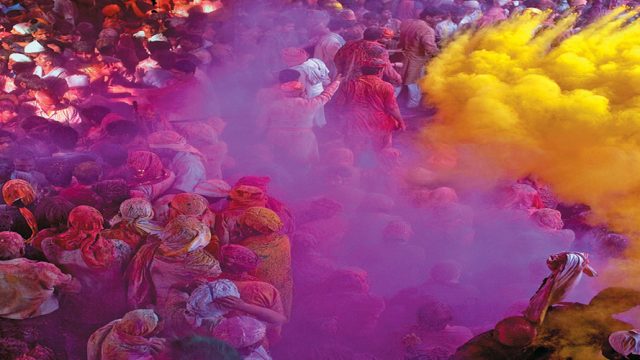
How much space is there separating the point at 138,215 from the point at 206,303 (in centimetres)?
116

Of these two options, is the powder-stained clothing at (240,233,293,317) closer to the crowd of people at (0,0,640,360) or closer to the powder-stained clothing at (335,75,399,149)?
the crowd of people at (0,0,640,360)

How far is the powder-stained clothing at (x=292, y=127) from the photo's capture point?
591cm

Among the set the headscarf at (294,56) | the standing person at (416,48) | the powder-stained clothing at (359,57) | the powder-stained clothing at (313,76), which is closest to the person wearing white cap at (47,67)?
the headscarf at (294,56)

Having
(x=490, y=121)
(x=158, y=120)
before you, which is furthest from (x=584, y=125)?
(x=158, y=120)

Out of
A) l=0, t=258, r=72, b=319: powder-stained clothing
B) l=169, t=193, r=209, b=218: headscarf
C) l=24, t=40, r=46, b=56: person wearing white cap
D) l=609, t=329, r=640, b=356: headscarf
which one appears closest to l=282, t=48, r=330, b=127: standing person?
l=169, t=193, r=209, b=218: headscarf

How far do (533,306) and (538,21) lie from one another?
578 cm

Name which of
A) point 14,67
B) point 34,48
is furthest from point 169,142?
point 34,48

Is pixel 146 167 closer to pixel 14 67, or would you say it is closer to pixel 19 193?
pixel 19 193

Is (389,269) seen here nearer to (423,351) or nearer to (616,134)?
(423,351)

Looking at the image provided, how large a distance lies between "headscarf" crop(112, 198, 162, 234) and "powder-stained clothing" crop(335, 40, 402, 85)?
9.81 feet

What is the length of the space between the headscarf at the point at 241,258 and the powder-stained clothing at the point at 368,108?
212 cm

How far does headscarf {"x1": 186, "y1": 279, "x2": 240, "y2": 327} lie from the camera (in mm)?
4129

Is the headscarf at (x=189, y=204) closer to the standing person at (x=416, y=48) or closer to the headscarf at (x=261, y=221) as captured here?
the headscarf at (x=261, y=221)

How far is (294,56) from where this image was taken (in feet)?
22.5
